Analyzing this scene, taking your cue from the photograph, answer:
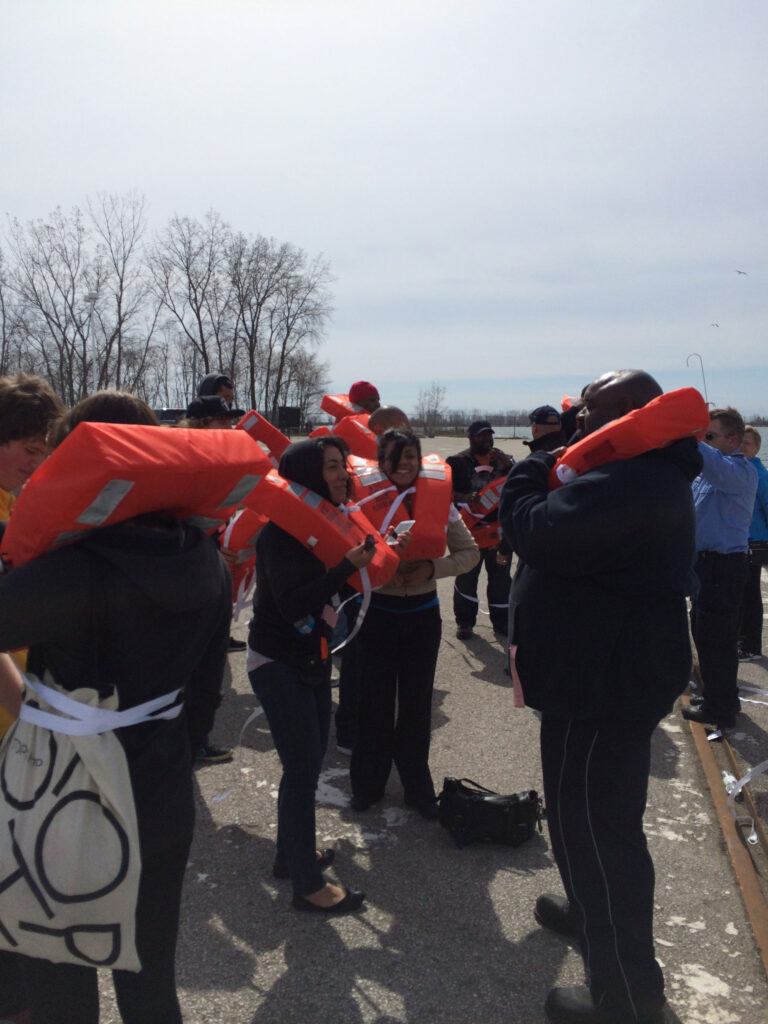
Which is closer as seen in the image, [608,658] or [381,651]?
[608,658]

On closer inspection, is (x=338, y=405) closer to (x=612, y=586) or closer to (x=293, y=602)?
(x=293, y=602)

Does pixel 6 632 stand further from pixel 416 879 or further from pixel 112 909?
pixel 416 879

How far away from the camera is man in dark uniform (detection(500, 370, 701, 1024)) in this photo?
2338 mm

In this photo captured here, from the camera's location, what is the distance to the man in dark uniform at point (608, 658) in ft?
7.67

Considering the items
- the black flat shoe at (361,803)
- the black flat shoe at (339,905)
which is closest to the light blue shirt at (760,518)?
the black flat shoe at (361,803)

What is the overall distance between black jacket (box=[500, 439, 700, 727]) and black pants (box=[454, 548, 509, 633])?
4847 mm

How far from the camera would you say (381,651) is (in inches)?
157

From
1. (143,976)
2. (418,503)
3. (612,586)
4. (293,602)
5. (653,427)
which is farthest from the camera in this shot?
(418,503)

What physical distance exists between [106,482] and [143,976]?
1204mm

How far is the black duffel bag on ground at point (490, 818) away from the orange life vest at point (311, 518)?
1192mm

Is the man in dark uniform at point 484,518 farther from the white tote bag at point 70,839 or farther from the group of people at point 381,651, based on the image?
the white tote bag at point 70,839

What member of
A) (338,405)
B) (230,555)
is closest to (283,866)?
(230,555)

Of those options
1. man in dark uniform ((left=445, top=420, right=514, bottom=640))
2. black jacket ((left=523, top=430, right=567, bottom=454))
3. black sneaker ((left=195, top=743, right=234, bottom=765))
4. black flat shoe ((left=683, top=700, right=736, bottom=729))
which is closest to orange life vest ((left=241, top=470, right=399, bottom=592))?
black jacket ((left=523, top=430, right=567, bottom=454))

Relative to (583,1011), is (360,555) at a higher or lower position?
higher
